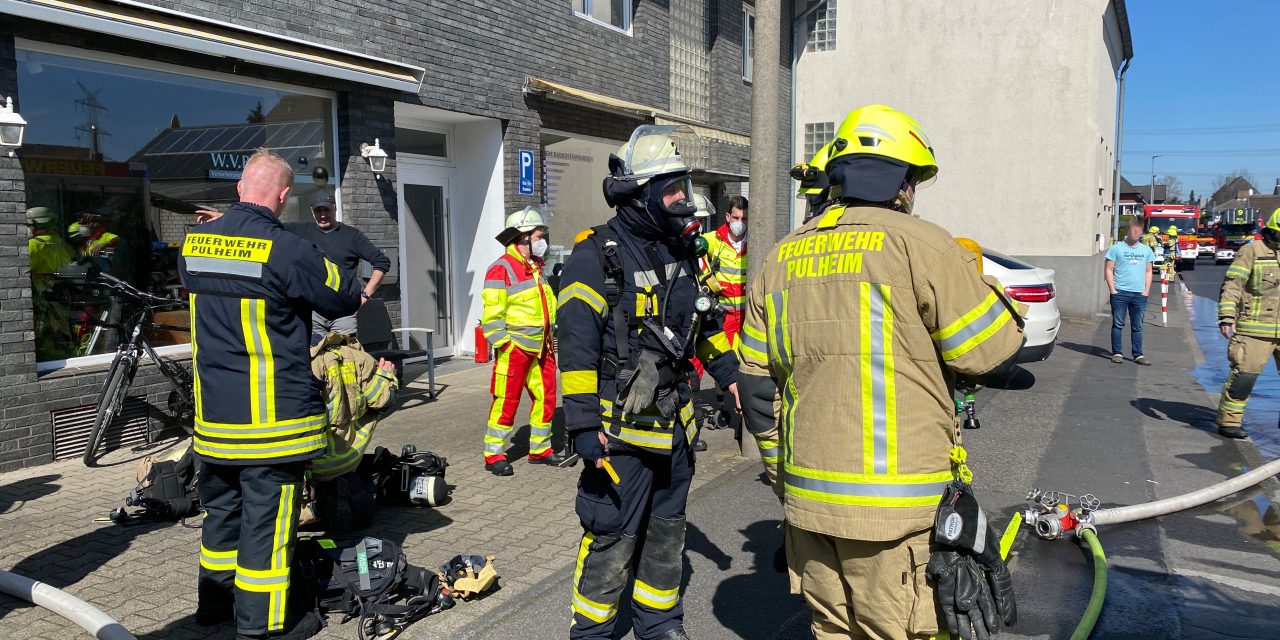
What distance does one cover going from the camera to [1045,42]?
17656mm

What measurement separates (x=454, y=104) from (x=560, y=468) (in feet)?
16.9

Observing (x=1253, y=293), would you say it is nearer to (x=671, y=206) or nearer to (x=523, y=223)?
(x=523, y=223)

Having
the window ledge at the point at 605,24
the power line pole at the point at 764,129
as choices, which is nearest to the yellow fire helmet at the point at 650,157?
the power line pole at the point at 764,129

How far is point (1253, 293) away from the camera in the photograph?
7465mm

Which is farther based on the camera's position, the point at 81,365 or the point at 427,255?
the point at 427,255

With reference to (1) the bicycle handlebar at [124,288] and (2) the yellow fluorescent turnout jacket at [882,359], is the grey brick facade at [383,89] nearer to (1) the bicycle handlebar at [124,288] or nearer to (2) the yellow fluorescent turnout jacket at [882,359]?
(1) the bicycle handlebar at [124,288]

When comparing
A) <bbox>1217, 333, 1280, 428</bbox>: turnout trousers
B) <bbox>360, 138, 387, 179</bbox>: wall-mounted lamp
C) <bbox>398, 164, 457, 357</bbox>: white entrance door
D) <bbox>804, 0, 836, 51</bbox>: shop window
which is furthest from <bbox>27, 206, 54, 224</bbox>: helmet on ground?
<bbox>804, 0, 836, 51</bbox>: shop window

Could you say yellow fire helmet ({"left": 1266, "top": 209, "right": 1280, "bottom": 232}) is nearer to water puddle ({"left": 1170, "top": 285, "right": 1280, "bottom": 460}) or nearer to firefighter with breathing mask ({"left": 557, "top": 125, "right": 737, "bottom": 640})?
water puddle ({"left": 1170, "top": 285, "right": 1280, "bottom": 460})

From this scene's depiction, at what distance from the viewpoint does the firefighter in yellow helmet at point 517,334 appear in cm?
638

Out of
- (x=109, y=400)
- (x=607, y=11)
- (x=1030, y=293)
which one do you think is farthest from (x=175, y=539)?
(x=607, y=11)

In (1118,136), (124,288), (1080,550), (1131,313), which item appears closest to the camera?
(1080,550)

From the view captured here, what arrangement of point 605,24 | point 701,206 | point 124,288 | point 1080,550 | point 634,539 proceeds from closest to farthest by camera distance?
point 634,539, point 701,206, point 1080,550, point 124,288, point 605,24

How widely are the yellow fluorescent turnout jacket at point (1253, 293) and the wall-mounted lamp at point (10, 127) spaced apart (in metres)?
9.56

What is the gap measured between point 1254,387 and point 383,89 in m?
10.5
